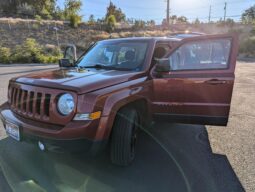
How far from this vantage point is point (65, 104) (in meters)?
2.94

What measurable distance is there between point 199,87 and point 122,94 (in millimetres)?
1386

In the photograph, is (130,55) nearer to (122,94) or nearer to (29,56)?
(122,94)

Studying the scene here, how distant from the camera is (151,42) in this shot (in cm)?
440

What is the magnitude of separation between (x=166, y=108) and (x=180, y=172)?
1.04m

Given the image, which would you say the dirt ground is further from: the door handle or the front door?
the door handle

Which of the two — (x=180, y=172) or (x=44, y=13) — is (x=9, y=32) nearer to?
(x=44, y=13)

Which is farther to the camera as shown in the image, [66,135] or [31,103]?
[31,103]

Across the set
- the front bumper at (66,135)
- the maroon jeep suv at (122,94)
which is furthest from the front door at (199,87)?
the front bumper at (66,135)

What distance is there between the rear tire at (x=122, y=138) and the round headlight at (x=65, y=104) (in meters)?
0.69

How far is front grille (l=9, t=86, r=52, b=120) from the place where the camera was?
9.87ft

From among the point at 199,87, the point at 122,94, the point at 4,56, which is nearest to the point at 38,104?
the point at 122,94

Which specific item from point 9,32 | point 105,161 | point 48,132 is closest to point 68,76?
point 48,132

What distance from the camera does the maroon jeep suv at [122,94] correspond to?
9.61ft

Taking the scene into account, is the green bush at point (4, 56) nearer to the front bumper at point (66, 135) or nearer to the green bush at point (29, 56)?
the green bush at point (29, 56)
